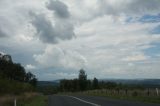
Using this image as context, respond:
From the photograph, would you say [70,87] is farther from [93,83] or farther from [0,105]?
[0,105]

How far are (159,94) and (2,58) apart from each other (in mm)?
99569

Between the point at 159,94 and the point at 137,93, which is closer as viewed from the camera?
the point at 159,94

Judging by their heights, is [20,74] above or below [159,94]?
above

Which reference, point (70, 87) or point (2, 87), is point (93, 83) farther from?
point (2, 87)

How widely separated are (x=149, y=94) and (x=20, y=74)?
366 ft

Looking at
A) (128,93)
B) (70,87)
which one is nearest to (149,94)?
(128,93)

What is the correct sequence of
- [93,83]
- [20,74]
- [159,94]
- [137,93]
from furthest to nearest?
[93,83]
[20,74]
[137,93]
[159,94]

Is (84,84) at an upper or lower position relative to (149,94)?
upper

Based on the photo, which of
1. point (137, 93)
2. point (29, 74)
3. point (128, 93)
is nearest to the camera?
point (137, 93)

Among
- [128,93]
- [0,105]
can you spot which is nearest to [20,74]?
[128,93]

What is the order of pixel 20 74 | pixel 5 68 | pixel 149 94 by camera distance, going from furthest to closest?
pixel 20 74, pixel 5 68, pixel 149 94

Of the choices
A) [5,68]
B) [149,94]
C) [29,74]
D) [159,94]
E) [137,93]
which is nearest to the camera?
[159,94]

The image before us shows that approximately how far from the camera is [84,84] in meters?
175

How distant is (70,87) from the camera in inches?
7603
